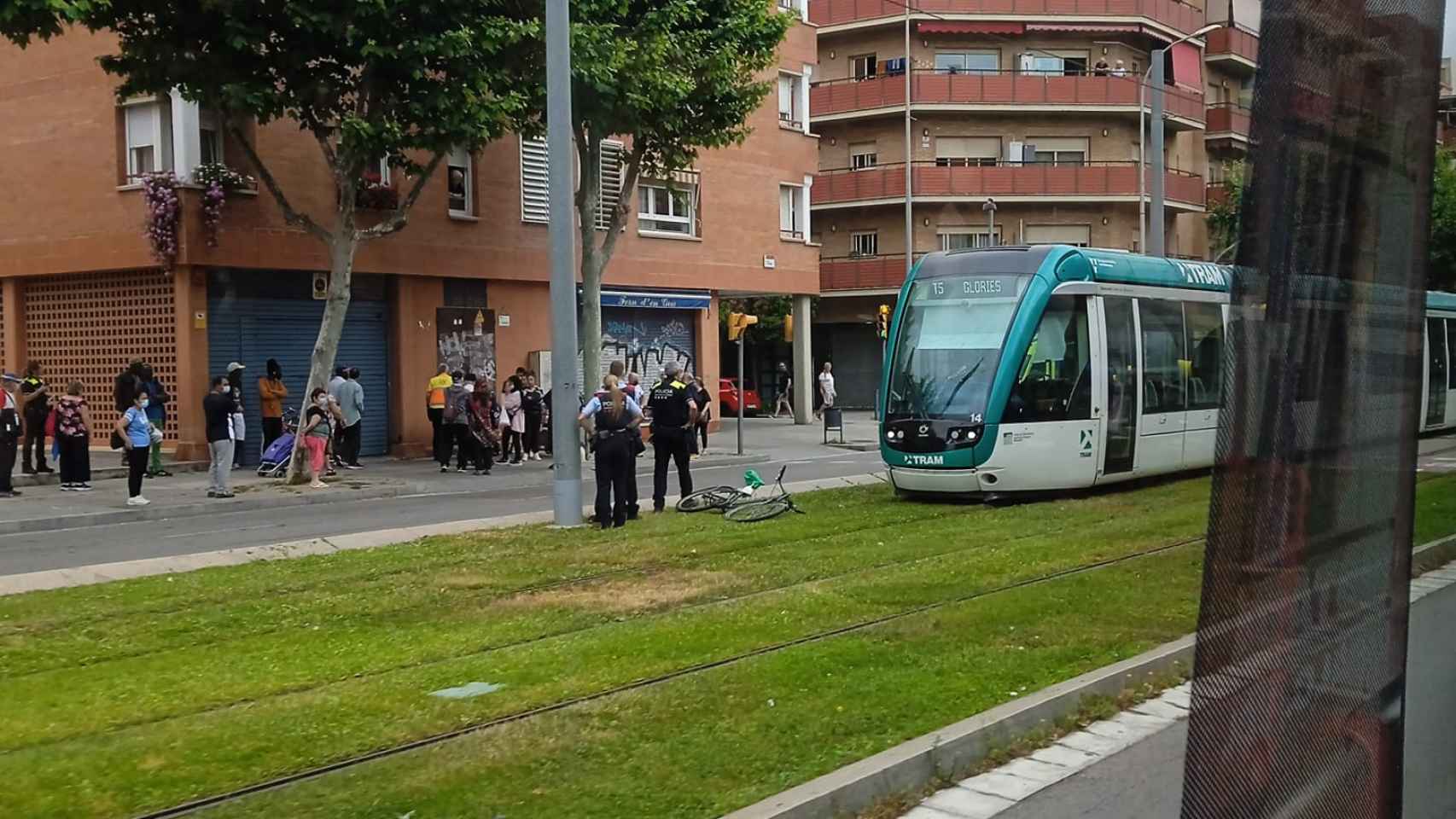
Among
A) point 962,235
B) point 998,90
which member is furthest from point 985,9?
point 962,235

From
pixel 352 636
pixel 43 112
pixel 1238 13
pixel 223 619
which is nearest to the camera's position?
pixel 352 636

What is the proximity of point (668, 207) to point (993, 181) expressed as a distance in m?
20.2

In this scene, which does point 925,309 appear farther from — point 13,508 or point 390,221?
point 13,508

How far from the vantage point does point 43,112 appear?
25125 mm

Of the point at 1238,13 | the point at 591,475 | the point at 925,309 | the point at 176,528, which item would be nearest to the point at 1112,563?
the point at 925,309

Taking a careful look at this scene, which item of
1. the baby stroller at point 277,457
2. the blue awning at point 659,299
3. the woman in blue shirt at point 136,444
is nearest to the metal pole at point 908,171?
the blue awning at point 659,299

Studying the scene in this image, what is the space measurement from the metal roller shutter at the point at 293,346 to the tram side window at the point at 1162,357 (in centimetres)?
1329

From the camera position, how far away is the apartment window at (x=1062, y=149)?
5144cm

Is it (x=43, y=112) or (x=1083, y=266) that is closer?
(x=1083, y=266)

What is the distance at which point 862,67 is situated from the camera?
170 ft

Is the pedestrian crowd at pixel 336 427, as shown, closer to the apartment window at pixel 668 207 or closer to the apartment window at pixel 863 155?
the apartment window at pixel 668 207

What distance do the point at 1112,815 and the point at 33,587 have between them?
8.92m

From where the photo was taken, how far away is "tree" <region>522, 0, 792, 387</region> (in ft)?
73.1

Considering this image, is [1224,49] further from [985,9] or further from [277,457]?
[277,457]
